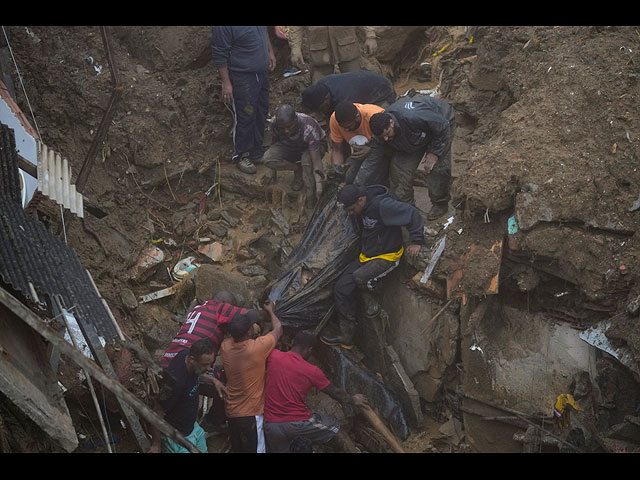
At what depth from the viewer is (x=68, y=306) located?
477 cm

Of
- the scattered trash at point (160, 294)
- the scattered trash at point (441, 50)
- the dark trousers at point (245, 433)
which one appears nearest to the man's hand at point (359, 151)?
the scattered trash at point (160, 294)

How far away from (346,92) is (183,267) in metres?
2.73

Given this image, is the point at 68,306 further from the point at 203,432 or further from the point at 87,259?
the point at 87,259

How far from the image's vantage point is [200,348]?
5223 millimetres

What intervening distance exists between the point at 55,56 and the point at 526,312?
243 inches

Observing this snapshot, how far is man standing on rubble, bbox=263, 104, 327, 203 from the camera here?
703cm

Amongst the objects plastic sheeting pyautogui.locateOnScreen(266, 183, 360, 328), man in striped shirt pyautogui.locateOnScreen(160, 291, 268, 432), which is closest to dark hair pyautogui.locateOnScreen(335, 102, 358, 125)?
plastic sheeting pyautogui.locateOnScreen(266, 183, 360, 328)

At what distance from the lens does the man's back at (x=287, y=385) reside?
5.54 metres

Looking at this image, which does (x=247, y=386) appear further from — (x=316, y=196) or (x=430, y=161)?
(x=430, y=161)

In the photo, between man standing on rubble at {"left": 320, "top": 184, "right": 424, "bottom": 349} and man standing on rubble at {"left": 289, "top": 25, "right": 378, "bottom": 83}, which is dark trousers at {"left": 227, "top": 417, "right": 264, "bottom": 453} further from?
man standing on rubble at {"left": 289, "top": 25, "right": 378, "bottom": 83}

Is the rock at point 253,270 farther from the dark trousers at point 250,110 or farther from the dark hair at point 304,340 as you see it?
the dark trousers at point 250,110

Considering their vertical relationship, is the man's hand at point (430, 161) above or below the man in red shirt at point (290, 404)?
above

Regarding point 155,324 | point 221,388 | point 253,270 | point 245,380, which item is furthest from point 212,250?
point 245,380

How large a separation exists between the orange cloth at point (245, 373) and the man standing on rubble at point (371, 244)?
103cm
